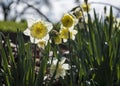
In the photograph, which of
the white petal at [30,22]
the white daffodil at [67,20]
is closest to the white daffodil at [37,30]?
the white petal at [30,22]

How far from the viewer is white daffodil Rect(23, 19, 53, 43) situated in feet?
6.54

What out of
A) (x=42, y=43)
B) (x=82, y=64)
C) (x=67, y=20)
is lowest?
(x=82, y=64)

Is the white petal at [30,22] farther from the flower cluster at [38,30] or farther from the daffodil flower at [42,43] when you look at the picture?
the daffodil flower at [42,43]

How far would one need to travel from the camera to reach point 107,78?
2332 mm

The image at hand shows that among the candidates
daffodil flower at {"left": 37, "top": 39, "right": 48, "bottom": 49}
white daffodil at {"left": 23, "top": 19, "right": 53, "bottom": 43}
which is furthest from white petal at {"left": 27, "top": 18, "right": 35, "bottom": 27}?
daffodil flower at {"left": 37, "top": 39, "right": 48, "bottom": 49}

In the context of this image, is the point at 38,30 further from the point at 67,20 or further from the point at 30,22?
the point at 67,20

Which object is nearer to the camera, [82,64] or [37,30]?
[37,30]

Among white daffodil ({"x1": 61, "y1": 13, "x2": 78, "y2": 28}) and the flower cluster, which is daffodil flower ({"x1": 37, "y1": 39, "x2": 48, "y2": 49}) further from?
white daffodil ({"x1": 61, "y1": 13, "x2": 78, "y2": 28})

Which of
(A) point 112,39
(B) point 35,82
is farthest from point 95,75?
(B) point 35,82

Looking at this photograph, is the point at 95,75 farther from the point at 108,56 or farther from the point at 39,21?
the point at 39,21

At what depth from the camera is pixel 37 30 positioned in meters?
2.02

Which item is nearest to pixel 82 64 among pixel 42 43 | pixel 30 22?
pixel 42 43

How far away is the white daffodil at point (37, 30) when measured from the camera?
1992 millimetres

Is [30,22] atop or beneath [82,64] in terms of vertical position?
atop
